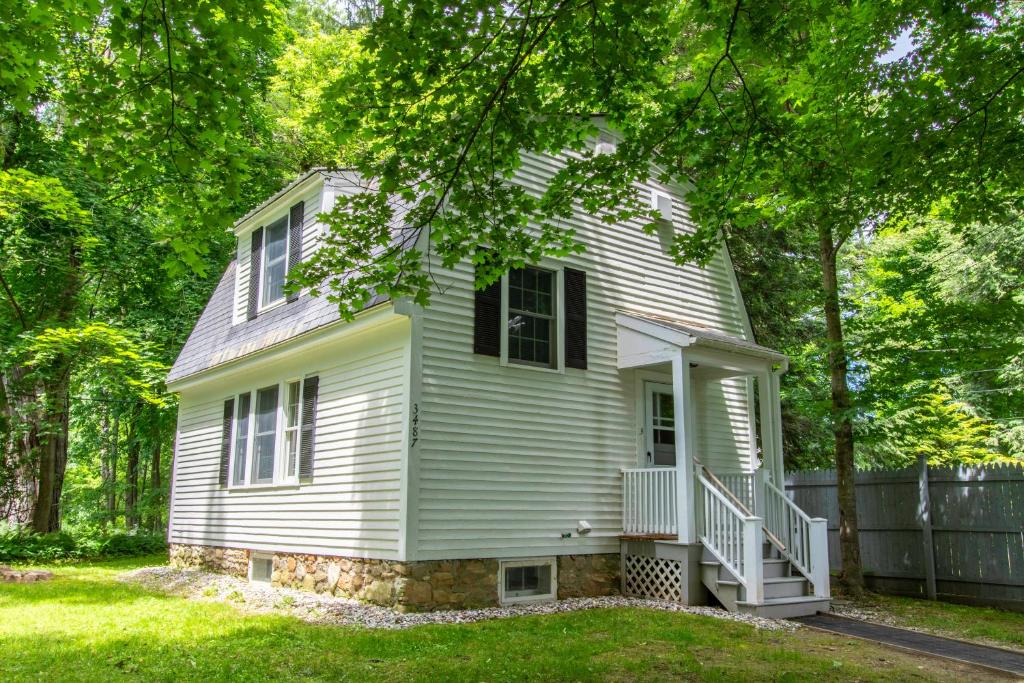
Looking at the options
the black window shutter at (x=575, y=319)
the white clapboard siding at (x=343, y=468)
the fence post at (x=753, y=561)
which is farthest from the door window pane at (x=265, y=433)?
the fence post at (x=753, y=561)

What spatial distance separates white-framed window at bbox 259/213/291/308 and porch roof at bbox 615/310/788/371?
17.1 feet

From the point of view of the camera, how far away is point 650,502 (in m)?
9.98

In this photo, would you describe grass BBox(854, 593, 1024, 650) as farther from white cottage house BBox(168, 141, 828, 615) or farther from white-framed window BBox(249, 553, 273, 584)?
white-framed window BBox(249, 553, 273, 584)

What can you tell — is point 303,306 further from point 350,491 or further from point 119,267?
point 119,267

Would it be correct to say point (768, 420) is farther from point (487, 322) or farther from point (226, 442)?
point (226, 442)

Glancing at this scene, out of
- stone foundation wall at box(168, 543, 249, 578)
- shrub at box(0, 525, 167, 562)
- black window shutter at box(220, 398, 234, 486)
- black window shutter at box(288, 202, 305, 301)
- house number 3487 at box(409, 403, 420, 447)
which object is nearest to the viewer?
house number 3487 at box(409, 403, 420, 447)

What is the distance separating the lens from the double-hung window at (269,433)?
10.9 meters

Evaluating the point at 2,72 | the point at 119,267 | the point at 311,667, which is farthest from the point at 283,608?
the point at 119,267

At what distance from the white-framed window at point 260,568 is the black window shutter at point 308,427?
177 cm

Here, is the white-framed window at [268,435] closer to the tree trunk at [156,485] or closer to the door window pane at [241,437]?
the door window pane at [241,437]

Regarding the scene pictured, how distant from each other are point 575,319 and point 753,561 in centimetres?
378

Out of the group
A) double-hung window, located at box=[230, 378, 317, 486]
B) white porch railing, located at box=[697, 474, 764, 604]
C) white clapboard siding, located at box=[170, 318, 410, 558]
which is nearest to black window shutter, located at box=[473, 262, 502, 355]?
white clapboard siding, located at box=[170, 318, 410, 558]

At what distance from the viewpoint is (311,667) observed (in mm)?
5992

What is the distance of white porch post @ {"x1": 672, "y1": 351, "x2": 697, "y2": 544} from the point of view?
936cm
